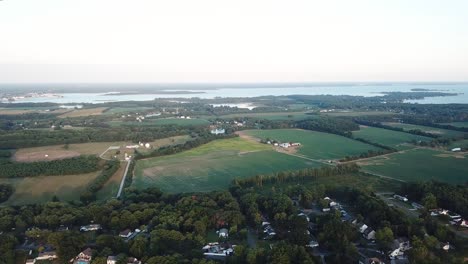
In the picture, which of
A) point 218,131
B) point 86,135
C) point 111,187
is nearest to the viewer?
point 111,187

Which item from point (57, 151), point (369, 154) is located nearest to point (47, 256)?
point (57, 151)

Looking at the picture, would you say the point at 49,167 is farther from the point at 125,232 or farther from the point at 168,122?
the point at 168,122

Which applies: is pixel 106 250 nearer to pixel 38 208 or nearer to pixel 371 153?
pixel 38 208

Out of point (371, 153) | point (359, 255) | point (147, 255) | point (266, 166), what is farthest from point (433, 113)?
point (147, 255)

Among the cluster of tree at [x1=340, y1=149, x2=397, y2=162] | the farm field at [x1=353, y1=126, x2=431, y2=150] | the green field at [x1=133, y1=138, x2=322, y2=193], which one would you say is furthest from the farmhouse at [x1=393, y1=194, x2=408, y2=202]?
the farm field at [x1=353, y1=126, x2=431, y2=150]

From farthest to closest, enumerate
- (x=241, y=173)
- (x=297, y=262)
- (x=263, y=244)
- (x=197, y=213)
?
1. (x=241, y=173)
2. (x=197, y=213)
3. (x=263, y=244)
4. (x=297, y=262)

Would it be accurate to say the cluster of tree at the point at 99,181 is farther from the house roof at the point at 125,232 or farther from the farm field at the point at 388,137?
the farm field at the point at 388,137
